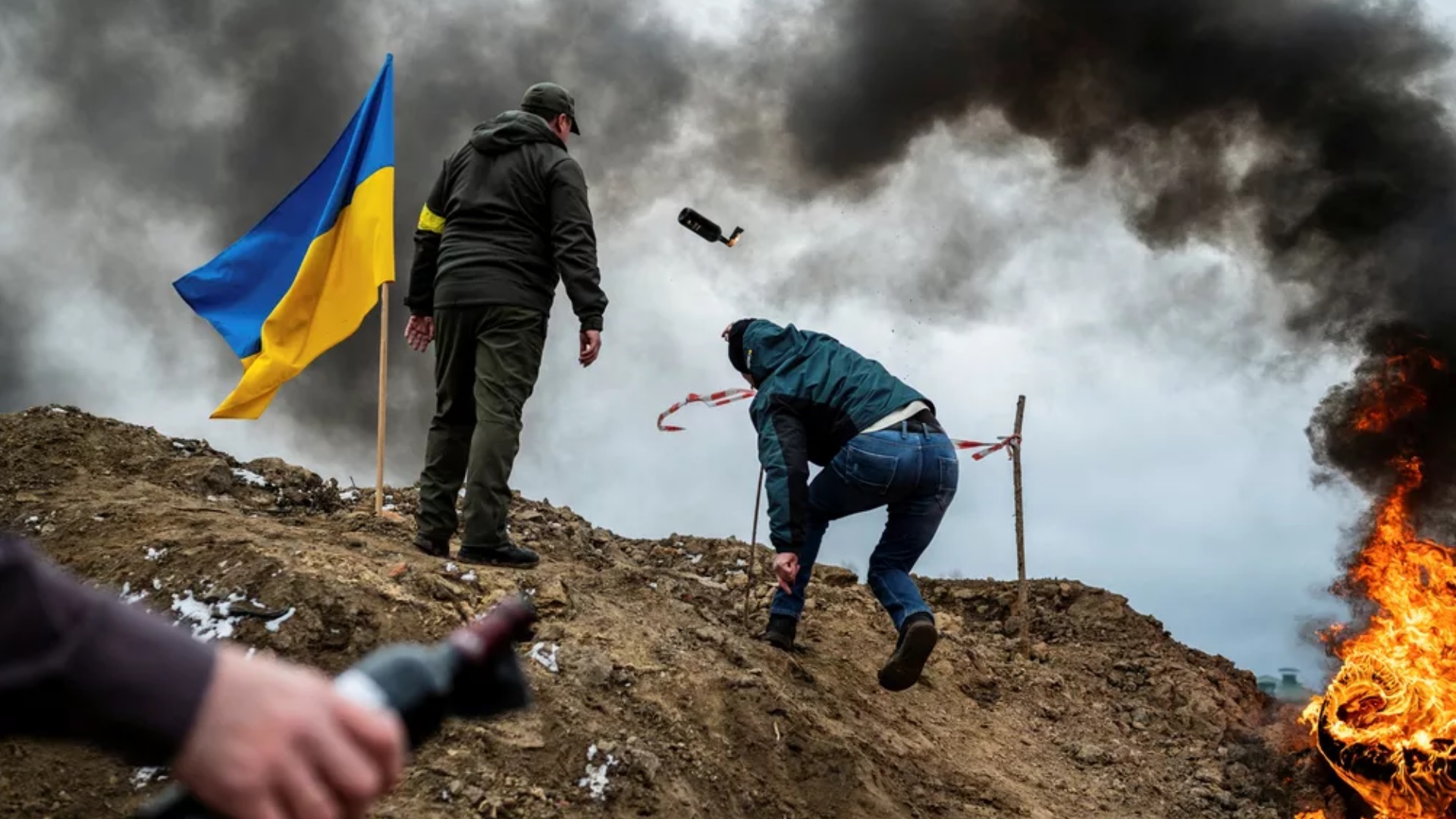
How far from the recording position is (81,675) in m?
1.22

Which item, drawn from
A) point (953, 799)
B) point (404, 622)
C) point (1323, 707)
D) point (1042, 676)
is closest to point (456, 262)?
point (404, 622)

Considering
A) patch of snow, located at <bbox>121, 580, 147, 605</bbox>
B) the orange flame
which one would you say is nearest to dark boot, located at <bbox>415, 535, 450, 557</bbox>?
patch of snow, located at <bbox>121, 580, 147, 605</bbox>

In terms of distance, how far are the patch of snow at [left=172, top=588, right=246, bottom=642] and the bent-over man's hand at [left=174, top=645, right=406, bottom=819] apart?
440cm

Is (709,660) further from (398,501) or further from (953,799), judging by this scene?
(398,501)

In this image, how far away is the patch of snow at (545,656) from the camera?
5629 mm

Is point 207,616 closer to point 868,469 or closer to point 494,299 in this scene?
point 494,299

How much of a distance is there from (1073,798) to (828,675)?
5.57 feet

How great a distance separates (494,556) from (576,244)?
1852mm

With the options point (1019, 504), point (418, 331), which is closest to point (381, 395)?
point (418, 331)

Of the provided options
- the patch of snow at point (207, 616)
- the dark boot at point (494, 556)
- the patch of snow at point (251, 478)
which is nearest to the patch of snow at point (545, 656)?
the dark boot at point (494, 556)

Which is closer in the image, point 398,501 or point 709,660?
point 709,660

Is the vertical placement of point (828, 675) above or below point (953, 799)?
above

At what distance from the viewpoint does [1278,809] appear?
7.55 meters

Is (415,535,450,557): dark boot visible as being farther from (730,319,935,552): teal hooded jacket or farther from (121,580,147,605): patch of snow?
(730,319,935,552): teal hooded jacket
